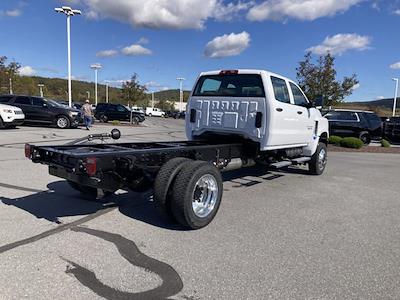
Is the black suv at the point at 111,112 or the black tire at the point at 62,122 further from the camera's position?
the black suv at the point at 111,112

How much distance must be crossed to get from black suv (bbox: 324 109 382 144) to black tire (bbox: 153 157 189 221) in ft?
57.4

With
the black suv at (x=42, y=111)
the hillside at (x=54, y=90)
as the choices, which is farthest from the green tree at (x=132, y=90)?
the black suv at (x=42, y=111)

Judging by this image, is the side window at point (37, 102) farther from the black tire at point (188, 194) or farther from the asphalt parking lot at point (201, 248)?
the black tire at point (188, 194)

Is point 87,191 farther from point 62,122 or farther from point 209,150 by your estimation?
point 62,122

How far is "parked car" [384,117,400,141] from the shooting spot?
23.0 metres

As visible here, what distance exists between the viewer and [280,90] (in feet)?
25.4

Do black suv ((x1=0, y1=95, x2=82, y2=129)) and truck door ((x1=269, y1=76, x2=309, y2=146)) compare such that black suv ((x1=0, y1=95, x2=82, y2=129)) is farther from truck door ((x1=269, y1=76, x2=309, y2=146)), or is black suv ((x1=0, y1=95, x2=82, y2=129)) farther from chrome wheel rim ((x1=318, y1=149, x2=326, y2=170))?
truck door ((x1=269, y1=76, x2=309, y2=146))

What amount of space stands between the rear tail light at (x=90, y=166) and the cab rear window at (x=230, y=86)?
3800mm

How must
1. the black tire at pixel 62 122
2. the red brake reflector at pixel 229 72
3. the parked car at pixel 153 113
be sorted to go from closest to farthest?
the red brake reflector at pixel 229 72
the black tire at pixel 62 122
the parked car at pixel 153 113

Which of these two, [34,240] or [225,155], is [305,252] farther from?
[34,240]

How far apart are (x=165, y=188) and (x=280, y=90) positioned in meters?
3.88

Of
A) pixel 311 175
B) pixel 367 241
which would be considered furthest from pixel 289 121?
pixel 367 241

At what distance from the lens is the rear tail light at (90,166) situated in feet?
14.5

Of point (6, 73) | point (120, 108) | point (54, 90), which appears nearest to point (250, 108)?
point (120, 108)
